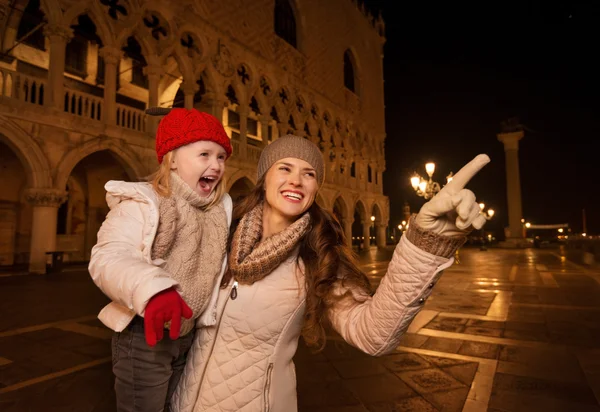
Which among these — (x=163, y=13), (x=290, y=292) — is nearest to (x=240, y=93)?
(x=163, y=13)

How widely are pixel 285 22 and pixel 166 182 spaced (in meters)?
20.5

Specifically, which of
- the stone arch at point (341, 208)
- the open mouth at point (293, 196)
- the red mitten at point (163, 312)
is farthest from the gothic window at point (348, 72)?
the red mitten at point (163, 312)

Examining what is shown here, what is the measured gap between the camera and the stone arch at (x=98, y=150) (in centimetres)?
931

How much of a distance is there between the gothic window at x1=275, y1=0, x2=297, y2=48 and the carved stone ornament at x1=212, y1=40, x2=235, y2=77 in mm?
5303

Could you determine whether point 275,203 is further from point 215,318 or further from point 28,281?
point 28,281

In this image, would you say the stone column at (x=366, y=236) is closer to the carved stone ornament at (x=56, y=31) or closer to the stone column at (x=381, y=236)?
the stone column at (x=381, y=236)

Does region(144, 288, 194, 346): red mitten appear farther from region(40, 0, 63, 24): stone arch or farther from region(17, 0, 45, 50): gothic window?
region(17, 0, 45, 50): gothic window

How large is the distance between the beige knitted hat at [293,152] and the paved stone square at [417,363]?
1888 mm

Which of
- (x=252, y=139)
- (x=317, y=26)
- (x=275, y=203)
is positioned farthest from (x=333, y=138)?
(x=275, y=203)

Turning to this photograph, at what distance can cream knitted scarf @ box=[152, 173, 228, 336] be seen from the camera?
4.18 ft

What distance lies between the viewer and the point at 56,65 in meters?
9.28

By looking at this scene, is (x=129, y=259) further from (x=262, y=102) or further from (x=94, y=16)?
(x=262, y=102)

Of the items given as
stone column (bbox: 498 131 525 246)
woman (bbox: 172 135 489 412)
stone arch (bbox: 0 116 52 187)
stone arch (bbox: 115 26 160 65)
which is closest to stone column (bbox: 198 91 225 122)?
stone arch (bbox: 115 26 160 65)

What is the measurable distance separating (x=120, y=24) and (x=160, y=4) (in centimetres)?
181
